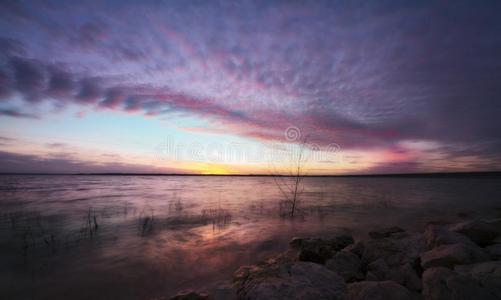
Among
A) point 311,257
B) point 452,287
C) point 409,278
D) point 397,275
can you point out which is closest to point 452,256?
point 409,278

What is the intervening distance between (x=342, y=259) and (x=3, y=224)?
14994 mm

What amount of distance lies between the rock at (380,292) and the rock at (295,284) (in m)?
0.25

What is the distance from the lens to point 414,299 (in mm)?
4219

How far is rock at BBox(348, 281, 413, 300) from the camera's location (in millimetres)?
3716

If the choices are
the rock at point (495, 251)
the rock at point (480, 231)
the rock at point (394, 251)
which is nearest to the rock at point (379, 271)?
the rock at point (394, 251)

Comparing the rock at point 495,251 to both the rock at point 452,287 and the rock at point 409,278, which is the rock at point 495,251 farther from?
the rock at point 452,287

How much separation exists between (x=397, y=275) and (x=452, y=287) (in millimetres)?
1206

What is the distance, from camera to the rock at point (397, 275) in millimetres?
4699

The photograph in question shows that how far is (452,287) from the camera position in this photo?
3736 mm

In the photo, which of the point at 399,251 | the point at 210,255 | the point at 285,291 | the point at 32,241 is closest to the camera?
the point at 285,291

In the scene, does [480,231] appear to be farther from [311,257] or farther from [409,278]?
[311,257]

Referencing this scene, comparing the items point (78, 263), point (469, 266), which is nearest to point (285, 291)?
point (469, 266)

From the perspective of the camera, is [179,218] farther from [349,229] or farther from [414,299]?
[414,299]

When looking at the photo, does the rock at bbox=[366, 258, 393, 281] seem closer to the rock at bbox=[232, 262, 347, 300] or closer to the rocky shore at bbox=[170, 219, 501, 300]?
the rocky shore at bbox=[170, 219, 501, 300]
